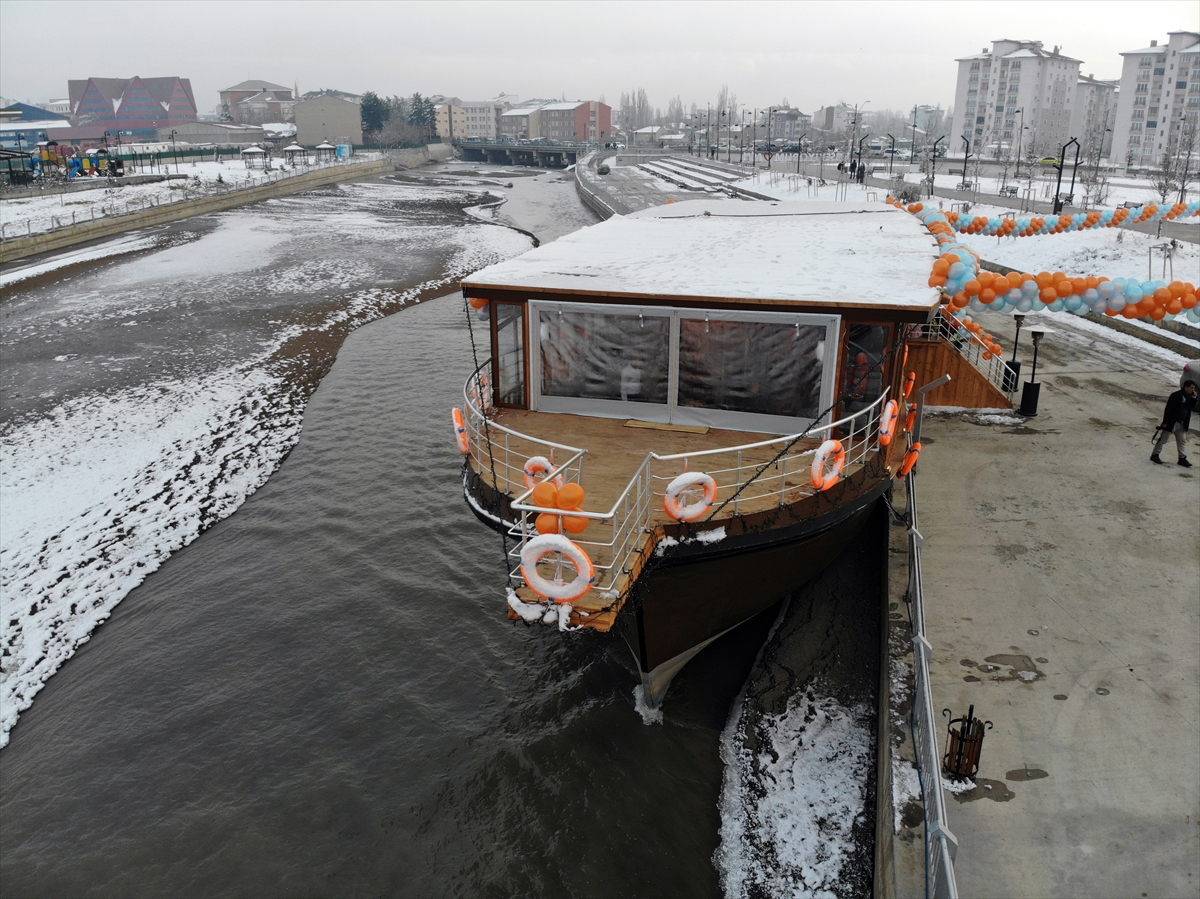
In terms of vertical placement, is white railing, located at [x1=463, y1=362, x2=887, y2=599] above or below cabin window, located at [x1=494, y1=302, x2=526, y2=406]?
below

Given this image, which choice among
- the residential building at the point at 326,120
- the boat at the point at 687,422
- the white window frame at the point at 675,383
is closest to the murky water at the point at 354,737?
the boat at the point at 687,422

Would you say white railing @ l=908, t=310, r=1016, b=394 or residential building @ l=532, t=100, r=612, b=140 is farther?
residential building @ l=532, t=100, r=612, b=140

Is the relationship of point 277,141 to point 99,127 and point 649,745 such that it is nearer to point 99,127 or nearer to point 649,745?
point 99,127

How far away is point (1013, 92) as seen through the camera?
425 ft

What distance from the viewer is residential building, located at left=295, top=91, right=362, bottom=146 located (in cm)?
14238

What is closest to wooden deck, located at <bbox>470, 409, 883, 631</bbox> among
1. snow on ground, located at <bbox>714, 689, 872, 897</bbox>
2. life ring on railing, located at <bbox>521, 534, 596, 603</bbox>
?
life ring on railing, located at <bbox>521, 534, 596, 603</bbox>

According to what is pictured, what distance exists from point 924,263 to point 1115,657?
244 inches

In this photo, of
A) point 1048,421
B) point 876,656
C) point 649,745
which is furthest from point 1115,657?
point 1048,421

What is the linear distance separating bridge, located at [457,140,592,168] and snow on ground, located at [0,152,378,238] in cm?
6885

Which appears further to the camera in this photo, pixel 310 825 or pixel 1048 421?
pixel 1048 421

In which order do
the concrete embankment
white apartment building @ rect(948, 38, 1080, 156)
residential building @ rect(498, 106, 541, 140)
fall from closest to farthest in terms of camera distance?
the concrete embankment
white apartment building @ rect(948, 38, 1080, 156)
residential building @ rect(498, 106, 541, 140)

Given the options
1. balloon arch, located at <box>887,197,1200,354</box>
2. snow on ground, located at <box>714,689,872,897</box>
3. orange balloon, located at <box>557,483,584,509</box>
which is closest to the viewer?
orange balloon, located at <box>557,483,584,509</box>

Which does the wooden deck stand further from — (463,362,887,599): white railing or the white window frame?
the white window frame

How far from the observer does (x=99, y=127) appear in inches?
6014
